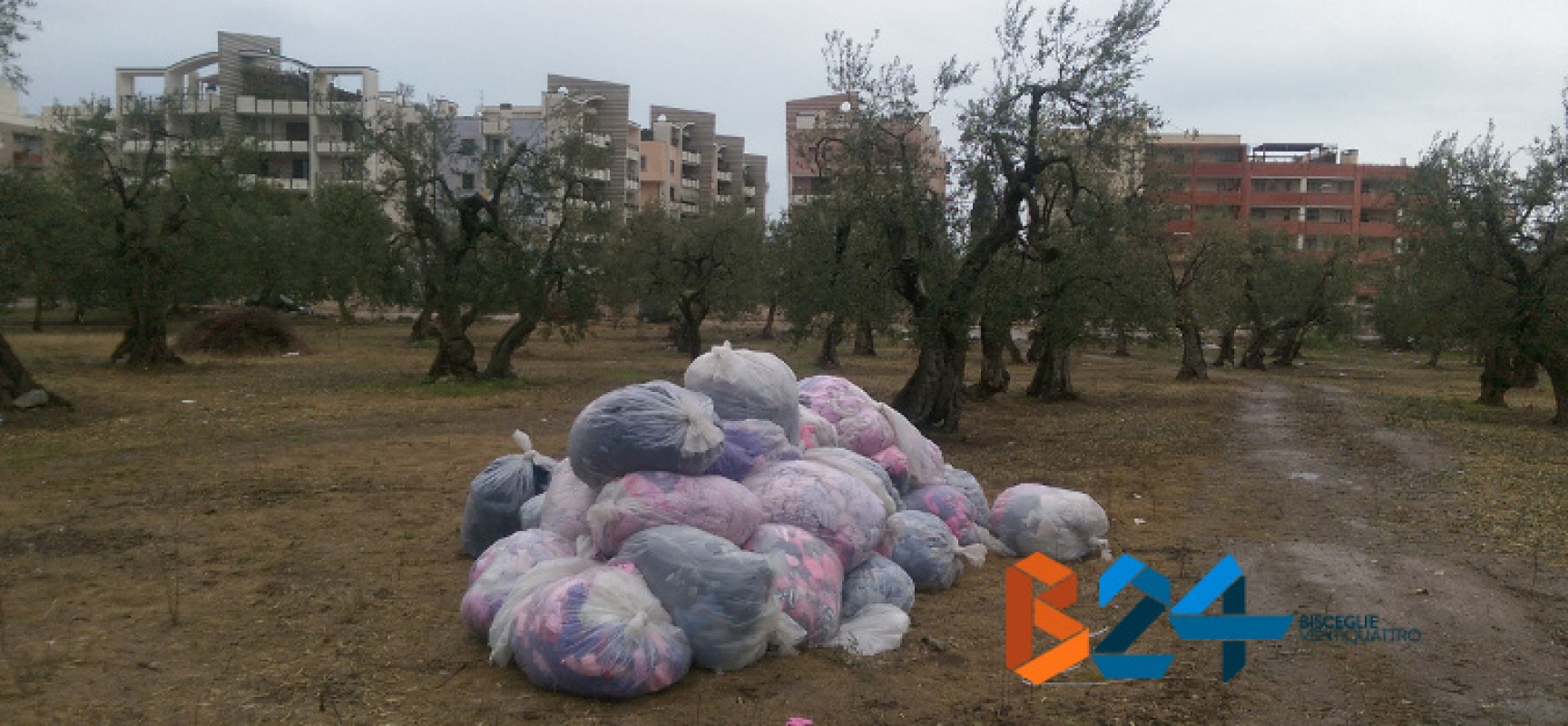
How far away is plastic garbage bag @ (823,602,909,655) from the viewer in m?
5.19

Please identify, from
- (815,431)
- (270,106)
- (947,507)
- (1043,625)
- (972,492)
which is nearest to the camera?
(1043,625)

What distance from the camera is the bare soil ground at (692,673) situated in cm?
456

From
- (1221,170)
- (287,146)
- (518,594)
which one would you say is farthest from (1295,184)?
(518,594)

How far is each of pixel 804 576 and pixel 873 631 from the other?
490mm

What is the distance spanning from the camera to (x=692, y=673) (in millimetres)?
4793

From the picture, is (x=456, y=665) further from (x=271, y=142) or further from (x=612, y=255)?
(x=271, y=142)

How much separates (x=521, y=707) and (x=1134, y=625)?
317cm

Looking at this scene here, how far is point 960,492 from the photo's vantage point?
24.3 ft

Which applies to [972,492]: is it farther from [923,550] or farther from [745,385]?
[745,385]

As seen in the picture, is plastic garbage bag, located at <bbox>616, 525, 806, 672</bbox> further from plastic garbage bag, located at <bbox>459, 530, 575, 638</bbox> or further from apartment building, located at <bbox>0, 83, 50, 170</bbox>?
apartment building, located at <bbox>0, 83, 50, 170</bbox>

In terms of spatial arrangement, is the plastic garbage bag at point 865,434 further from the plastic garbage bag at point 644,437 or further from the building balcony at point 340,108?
the building balcony at point 340,108

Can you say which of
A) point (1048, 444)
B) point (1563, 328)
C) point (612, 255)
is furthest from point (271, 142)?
point (1563, 328)

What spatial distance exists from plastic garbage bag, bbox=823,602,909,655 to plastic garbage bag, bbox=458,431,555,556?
89.3 inches

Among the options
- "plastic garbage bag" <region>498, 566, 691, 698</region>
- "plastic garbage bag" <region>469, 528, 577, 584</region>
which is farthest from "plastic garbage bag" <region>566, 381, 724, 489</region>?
"plastic garbage bag" <region>498, 566, 691, 698</region>
